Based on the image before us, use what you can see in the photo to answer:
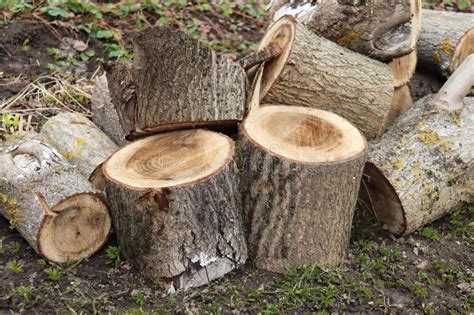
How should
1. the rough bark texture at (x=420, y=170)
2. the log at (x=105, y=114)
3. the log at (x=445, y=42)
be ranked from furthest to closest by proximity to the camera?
the log at (x=445, y=42), the log at (x=105, y=114), the rough bark texture at (x=420, y=170)

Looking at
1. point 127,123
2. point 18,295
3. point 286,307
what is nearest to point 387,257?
point 286,307

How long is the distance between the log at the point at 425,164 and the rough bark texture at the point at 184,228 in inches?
39.7

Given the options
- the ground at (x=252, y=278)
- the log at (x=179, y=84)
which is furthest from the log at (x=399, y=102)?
the log at (x=179, y=84)

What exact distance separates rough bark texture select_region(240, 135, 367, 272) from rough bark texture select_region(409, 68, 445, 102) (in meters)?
1.82

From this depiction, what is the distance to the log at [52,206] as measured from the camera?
3410mm

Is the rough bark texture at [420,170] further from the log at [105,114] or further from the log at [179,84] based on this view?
the log at [105,114]

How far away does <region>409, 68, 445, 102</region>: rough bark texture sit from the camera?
4.96 metres

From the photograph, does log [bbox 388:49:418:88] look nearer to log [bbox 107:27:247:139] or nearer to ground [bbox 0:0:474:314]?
ground [bbox 0:0:474:314]

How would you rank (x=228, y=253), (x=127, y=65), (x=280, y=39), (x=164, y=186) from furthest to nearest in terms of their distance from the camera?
(x=280, y=39)
(x=127, y=65)
(x=228, y=253)
(x=164, y=186)

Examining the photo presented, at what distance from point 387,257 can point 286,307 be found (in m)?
0.83

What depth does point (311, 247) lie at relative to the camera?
3.45 m

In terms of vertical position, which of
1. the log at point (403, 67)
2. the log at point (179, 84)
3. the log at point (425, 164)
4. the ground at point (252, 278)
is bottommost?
the ground at point (252, 278)

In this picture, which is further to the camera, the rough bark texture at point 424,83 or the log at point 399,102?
the rough bark texture at point 424,83

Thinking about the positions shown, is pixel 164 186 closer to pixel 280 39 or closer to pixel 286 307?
pixel 286 307
